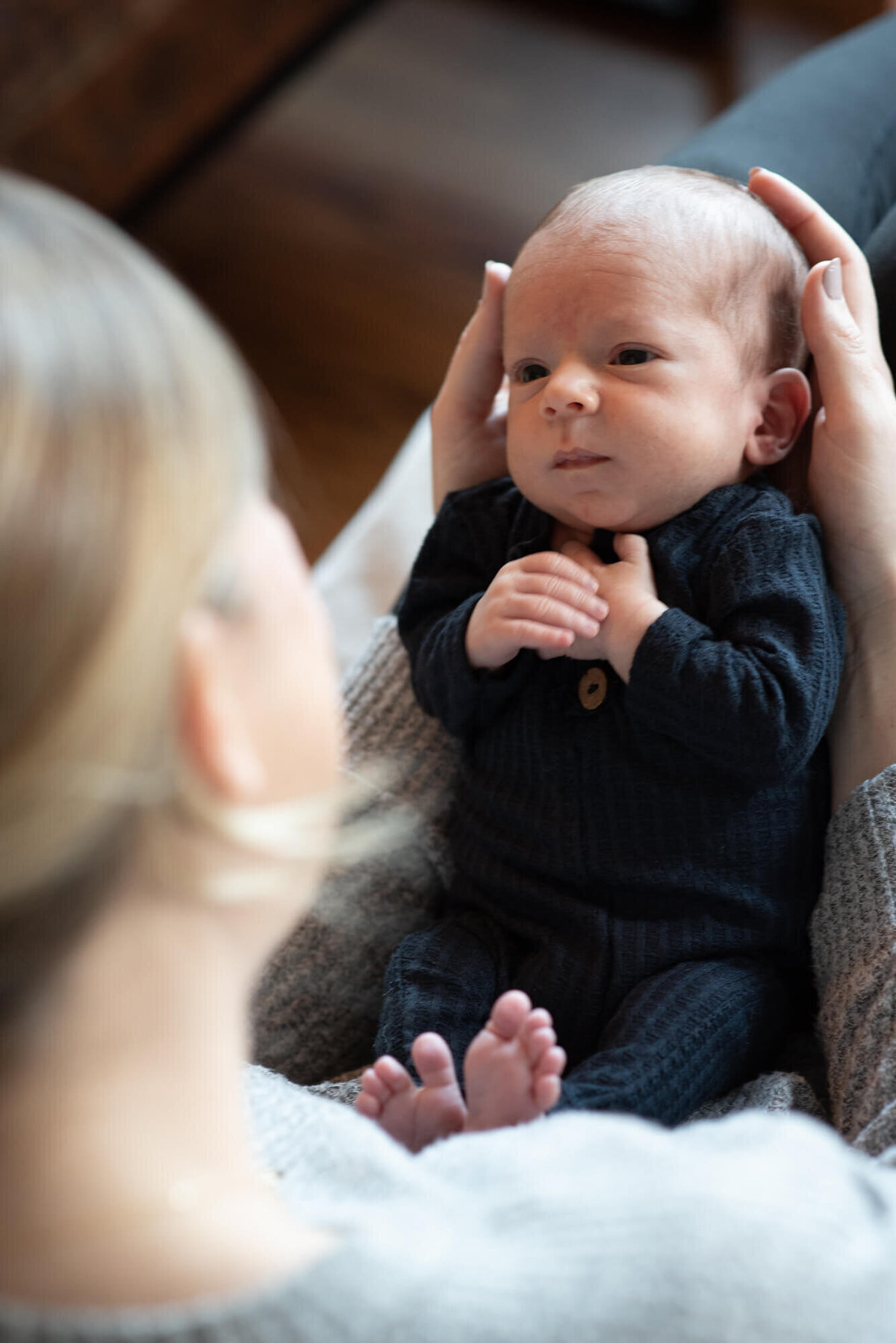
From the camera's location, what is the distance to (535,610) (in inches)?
38.6

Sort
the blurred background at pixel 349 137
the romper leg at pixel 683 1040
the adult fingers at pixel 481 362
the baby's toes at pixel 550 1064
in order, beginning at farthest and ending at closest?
the blurred background at pixel 349 137 → the adult fingers at pixel 481 362 → the romper leg at pixel 683 1040 → the baby's toes at pixel 550 1064

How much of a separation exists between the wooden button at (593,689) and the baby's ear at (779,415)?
0.22 metres

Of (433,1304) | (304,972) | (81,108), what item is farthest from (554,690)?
(81,108)

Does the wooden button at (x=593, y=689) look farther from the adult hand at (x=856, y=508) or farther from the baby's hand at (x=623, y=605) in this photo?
the adult hand at (x=856, y=508)

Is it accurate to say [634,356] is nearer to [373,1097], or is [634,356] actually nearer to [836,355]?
[836,355]

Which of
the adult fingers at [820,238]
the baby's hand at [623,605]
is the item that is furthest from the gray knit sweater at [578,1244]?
the adult fingers at [820,238]

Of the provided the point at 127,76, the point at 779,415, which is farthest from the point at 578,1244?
the point at 127,76

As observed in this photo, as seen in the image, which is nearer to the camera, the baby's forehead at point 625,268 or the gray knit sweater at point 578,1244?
the gray knit sweater at point 578,1244

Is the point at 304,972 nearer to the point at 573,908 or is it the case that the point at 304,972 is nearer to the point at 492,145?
the point at 573,908

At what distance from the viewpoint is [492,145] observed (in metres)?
2.73

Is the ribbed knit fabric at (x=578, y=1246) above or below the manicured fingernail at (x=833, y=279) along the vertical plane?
below

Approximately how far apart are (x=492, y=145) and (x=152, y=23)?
2.42 feet

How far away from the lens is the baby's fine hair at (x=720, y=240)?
3.33 ft

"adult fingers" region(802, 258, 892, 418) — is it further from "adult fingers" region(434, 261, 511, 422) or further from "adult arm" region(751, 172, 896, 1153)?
"adult fingers" region(434, 261, 511, 422)
